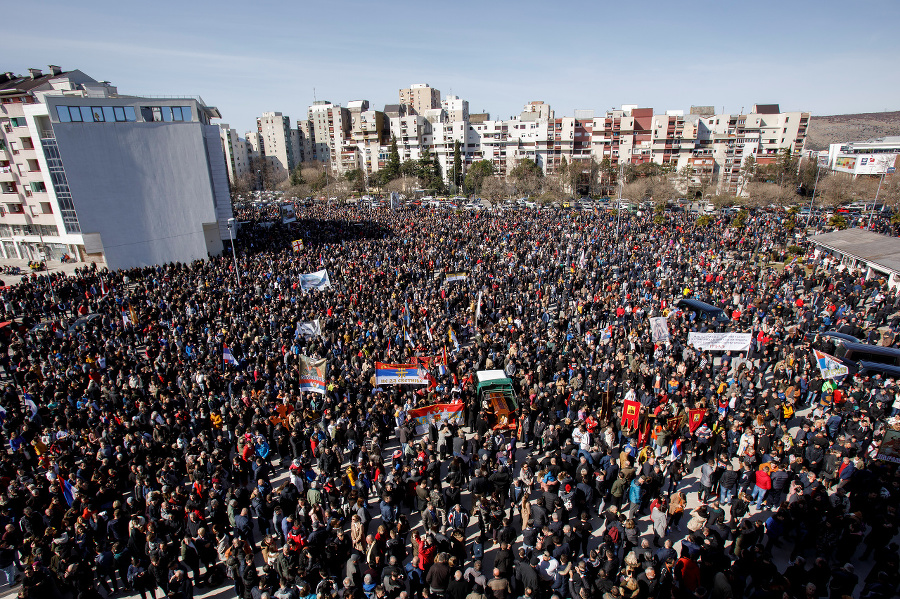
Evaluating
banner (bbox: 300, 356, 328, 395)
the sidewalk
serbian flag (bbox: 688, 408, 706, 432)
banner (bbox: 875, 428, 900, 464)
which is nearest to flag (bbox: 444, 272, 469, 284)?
banner (bbox: 300, 356, 328, 395)

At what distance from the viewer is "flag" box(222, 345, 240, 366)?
13387 millimetres

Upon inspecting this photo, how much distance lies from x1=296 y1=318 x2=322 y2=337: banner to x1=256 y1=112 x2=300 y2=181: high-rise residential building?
11178 cm

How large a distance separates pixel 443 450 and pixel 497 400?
203 cm

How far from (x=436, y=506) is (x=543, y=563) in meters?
2.00

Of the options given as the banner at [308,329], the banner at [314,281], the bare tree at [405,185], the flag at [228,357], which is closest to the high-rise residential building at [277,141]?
the bare tree at [405,185]

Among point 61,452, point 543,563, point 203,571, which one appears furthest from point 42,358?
point 543,563

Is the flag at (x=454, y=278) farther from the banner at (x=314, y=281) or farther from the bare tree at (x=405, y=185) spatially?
the bare tree at (x=405, y=185)

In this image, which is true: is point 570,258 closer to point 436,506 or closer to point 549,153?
point 436,506

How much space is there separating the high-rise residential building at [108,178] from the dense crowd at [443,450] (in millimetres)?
9412

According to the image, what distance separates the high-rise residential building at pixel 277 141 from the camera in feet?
383

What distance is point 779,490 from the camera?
8.05m

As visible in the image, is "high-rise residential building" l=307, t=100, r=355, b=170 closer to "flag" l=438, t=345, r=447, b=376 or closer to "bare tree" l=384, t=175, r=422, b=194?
"bare tree" l=384, t=175, r=422, b=194

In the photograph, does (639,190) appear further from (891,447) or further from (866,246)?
(891,447)

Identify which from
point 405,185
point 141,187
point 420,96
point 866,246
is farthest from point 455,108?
point 866,246
